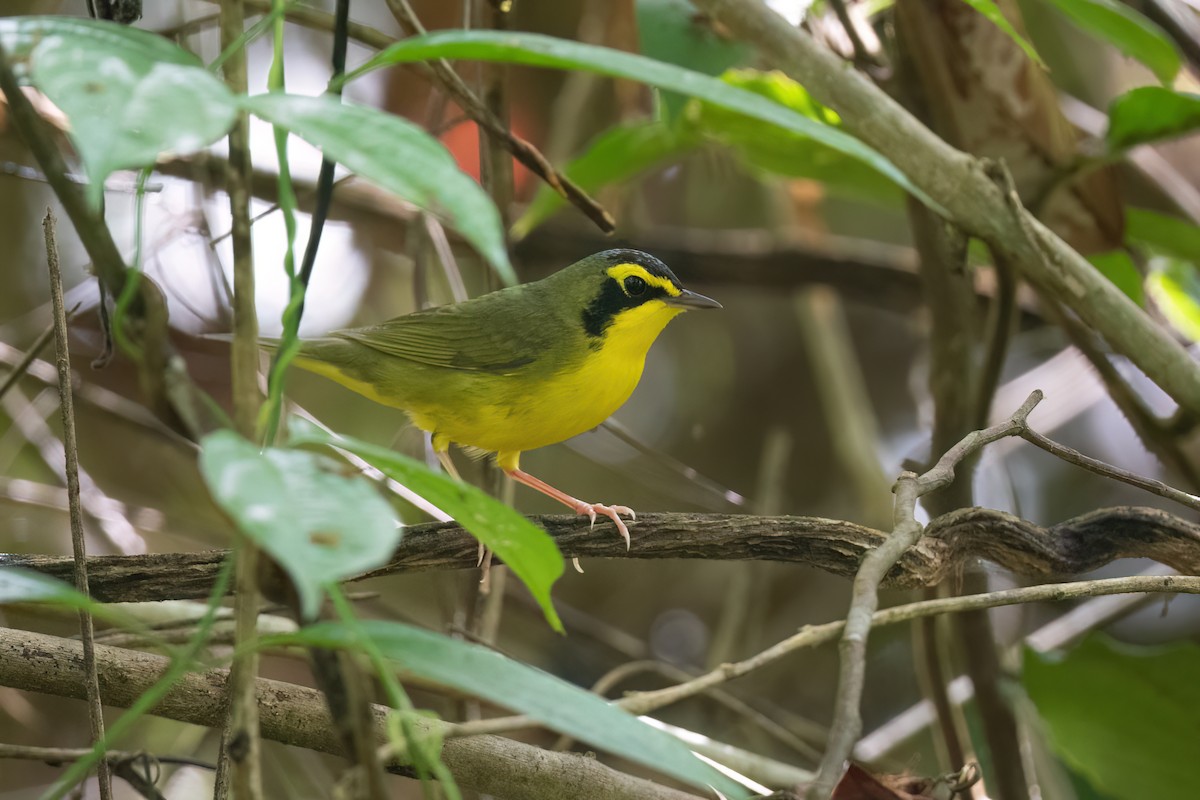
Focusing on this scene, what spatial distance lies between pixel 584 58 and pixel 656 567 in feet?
15.9

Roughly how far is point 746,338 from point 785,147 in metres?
2.53

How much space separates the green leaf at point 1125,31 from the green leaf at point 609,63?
190cm

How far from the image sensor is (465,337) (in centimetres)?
359

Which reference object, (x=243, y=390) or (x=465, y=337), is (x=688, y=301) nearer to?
(x=465, y=337)

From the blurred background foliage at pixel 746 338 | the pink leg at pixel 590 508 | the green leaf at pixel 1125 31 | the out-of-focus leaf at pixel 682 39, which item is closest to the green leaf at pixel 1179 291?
the blurred background foliage at pixel 746 338

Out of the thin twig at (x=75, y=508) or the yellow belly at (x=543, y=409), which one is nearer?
the thin twig at (x=75, y=508)

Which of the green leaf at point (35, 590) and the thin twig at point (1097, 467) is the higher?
the thin twig at point (1097, 467)

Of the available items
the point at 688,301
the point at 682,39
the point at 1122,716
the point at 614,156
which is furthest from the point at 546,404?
the point at 1122,716

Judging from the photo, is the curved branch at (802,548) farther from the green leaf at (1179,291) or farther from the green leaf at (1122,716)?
the green leaf at (1179,291)

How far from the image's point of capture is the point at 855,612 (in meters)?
1.43

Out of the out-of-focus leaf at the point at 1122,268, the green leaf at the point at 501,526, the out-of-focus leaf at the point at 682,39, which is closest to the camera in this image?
the green leaf at the point at 501,526

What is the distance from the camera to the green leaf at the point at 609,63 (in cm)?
109

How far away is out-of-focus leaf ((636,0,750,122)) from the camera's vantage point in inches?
115

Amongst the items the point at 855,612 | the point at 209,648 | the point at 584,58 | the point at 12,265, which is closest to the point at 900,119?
the point at 855,612
